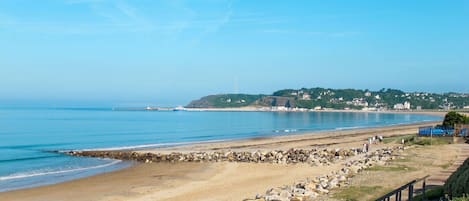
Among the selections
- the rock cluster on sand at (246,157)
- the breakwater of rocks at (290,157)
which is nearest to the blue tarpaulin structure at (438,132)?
the breakwater of rocks at (290,157)

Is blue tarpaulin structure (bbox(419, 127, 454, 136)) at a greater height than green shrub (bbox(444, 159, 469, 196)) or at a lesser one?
lesser

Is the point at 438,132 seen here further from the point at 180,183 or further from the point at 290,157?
the point at 180,183

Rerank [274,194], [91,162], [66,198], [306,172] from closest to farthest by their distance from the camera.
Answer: [274,194] → [66,198] → [306,172] → [91,162]

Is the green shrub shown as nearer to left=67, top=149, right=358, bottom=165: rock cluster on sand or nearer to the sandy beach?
the sandy beach

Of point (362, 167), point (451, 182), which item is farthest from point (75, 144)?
point (451, 182)

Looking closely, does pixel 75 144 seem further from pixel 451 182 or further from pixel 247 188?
pixel 451 182

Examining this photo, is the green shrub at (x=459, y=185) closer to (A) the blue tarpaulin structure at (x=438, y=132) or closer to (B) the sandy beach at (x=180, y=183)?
(B) the sandy beach at (x=180, y=183)

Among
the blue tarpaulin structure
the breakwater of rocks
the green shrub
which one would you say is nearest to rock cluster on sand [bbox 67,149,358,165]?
the breakwater of rocks

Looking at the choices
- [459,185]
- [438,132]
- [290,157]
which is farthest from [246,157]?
[459,185]

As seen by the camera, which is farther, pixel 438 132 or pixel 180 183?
pixel 438 132

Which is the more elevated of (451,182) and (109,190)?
(451,182)

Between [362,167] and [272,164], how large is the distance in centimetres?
747

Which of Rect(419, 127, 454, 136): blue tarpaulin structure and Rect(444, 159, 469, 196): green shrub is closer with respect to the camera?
Rect(444, 159, 469, 196): green shrub

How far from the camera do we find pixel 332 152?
117ft
